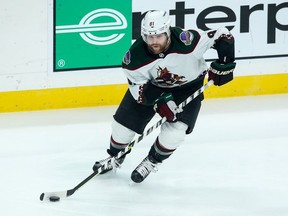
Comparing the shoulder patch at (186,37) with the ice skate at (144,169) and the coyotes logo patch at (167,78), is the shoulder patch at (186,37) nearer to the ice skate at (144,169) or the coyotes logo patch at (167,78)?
the coyotes logo patch at (167,78)

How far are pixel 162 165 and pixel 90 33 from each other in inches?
48.6

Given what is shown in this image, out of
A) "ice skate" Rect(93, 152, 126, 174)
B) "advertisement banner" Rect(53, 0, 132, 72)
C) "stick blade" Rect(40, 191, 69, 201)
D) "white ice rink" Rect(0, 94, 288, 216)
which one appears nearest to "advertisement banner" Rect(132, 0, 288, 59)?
"advertisement banner" Rect(53, 0, 132, 72)

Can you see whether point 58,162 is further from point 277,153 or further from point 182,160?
point 277,153

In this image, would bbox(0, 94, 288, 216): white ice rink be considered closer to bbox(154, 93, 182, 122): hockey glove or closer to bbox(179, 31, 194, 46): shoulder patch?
bbox(154, 93, 182, 122): hockey glove

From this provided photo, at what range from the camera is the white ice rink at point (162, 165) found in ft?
14.6

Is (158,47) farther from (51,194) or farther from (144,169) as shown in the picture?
(51,194)

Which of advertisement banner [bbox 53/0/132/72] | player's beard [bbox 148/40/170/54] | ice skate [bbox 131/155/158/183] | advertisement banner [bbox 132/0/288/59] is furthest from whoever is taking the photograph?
advertisement banner [bbox 132/0/288/59]

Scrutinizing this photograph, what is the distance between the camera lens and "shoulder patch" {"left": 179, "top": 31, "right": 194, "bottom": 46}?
14.8ft

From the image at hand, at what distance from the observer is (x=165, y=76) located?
14.9 ft

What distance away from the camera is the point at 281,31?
20.5 feet

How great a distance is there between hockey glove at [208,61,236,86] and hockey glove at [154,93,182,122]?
24cm

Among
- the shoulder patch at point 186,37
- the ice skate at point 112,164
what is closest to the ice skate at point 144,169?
the ice skate at point 112,164

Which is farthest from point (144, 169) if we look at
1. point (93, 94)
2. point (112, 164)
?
point (93, 94)

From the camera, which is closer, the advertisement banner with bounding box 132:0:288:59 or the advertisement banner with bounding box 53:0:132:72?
the advertisement banner with bounding box 53:0:132:72
